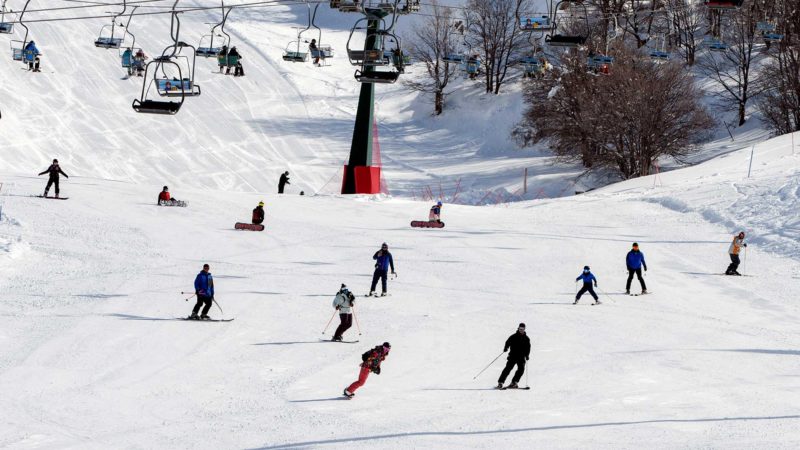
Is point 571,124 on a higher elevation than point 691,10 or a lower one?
lower

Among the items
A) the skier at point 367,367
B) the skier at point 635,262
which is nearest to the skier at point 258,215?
the skier at point 635,262

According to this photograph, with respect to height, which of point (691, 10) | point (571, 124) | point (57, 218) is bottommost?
point (57, 218)

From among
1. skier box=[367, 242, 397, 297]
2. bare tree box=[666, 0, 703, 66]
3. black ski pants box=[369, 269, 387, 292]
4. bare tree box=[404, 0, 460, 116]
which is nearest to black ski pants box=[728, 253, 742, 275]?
skier box=[367, 242, 397, 297]

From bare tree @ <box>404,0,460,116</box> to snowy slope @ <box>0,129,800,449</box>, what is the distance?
3000cm

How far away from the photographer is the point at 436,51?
2798 inches

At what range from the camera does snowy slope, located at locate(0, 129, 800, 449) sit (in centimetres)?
1698

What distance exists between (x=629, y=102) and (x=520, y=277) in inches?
923

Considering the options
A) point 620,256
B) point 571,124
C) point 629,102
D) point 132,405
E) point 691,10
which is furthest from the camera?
point 691,10

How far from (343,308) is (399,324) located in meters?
2.27

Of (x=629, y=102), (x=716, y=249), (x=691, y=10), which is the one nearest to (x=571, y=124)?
(x=629, y=102)

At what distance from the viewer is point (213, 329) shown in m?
23.2

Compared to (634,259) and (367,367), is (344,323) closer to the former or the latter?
(367,367)

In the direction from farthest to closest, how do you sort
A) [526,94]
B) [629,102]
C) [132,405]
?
[526,94] → [629,102] → [132,405]

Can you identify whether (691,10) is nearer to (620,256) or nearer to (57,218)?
(620,256)
